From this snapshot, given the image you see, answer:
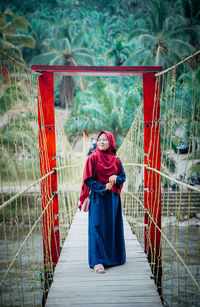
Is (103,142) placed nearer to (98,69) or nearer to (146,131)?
(146,131)

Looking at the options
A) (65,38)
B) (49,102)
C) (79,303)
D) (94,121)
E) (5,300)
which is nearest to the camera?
(79,303)

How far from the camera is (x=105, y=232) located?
1668 millimetres

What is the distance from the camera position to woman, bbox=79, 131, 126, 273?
1.64 meters

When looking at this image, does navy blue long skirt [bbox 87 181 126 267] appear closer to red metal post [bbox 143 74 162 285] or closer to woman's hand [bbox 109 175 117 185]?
woman's hand [bbox 109 175 117 185]

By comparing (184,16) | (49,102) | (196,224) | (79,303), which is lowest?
(196,224)

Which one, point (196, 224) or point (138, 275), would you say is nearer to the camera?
point (138, 275)

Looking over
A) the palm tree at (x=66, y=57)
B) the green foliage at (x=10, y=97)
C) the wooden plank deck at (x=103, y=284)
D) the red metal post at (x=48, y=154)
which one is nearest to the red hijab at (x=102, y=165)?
the red metal post at (x=48, y=154)

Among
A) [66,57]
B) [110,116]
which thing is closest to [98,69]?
[110,116]

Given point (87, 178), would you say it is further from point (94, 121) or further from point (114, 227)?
point (94, 121)

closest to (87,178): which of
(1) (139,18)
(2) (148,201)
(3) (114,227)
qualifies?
(3) (114,227)

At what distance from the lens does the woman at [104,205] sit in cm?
164

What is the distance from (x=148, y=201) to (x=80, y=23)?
2656 centimetres

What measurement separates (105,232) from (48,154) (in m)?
0.70

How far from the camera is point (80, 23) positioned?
24828 millimetres
